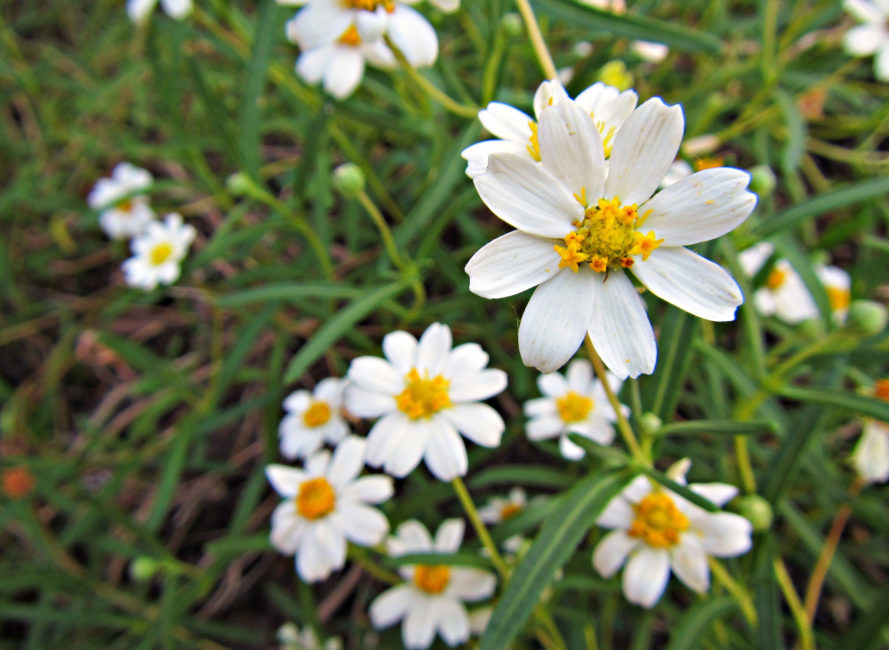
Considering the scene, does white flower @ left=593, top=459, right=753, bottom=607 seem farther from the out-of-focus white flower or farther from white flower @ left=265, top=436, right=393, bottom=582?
the out-of-focus white flower

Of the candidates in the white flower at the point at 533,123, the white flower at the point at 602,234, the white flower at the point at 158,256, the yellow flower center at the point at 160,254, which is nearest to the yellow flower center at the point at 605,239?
the white flower at the point at 602,234

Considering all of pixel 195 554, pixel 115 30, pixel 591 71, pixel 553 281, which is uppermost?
pixel 591 71

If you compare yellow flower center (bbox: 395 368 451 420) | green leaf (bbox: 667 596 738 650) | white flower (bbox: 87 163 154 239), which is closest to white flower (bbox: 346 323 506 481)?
yellow flower center (bbox: 395 368 451 420)

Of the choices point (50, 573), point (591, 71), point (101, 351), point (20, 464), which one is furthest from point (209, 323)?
point (591, 71)

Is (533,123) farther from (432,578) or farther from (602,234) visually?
(432,578)

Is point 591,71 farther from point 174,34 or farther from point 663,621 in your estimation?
point 663,621

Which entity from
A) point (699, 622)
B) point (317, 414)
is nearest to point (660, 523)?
point (699, 622)

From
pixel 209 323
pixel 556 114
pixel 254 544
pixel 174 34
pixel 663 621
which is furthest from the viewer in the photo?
pixel 209 323
